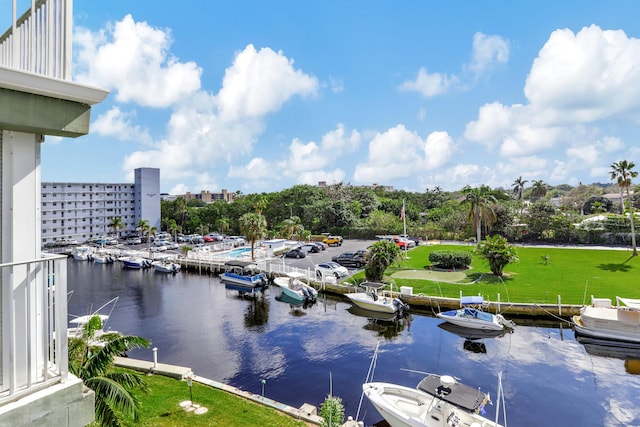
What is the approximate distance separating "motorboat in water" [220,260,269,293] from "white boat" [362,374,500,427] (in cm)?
2041

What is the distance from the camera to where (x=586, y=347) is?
60.6 ft

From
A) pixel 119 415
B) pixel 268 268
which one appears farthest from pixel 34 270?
pixel 268 268

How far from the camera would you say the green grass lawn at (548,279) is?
2383 cm

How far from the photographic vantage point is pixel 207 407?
36.9 feet

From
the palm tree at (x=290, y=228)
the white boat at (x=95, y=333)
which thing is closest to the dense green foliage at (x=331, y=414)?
the white boat at (x=95, y=333)

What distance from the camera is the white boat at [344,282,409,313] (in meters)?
23.3

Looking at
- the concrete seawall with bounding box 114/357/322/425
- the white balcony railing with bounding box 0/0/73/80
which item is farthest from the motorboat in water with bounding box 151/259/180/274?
the white balcony railing with bounding box 0/0/73/80

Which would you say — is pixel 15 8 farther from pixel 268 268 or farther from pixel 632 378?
pixel 268 268

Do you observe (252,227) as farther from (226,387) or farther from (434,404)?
(434,404)

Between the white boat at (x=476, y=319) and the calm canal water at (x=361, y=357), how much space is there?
76cm

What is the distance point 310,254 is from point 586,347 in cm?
2994

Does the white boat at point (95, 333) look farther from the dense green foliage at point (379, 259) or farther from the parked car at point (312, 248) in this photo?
the parked car at point (312, 248)

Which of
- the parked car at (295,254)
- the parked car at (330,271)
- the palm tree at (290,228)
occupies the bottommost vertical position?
the parked car at (330,271)

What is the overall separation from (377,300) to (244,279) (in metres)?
13.3
